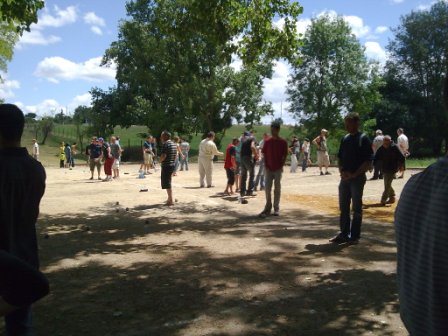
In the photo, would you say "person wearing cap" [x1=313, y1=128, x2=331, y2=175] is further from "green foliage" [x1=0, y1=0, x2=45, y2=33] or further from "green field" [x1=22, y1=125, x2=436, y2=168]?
"green field" [x1=22, y1=125, x2=436, y2=168]

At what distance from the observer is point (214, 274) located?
5703 mm

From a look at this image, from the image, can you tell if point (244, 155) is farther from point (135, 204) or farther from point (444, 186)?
point (444, 186)

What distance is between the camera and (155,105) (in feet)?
144

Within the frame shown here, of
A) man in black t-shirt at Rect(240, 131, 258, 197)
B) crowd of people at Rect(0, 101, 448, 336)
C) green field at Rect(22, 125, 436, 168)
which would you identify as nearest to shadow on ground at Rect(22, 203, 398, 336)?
crowd of people at Rect(0, 101, 448, 336)

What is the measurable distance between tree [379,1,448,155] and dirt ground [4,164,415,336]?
38.2 metres

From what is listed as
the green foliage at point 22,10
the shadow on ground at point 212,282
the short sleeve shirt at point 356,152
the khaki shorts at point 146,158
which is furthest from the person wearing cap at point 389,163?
the khaki shorts at point 146,158

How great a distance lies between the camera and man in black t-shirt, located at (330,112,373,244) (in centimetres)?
691

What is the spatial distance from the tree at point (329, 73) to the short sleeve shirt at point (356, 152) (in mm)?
45050

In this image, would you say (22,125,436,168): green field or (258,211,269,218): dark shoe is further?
(22,125,436,168): green field

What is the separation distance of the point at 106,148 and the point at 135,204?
7.91 metres

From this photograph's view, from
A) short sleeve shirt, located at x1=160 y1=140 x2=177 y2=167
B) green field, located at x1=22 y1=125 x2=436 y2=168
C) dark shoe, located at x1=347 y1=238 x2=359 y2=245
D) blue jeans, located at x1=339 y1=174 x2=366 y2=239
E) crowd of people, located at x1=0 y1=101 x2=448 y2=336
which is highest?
green field, located at x1=22 y1=125 x2=436 y2=168

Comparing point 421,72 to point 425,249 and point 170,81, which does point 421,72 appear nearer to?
point 170,81

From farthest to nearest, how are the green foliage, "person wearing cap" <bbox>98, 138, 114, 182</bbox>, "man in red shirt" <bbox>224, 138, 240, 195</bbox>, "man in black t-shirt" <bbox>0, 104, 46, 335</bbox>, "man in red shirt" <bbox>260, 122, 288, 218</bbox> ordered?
"person wearing cap" <bbox>98, 138, 114, 182</bbox> < "man in red shirt" <bbox>224, 138, 240, 195</bbox> < "man in red shirt" <bbox>260, 122, 288, 218</bbox> < the green foliage < "man in black t-shirt" <bbox>0, 104, 46, 335</bbox>

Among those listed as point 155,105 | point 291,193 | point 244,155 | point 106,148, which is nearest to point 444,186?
point 244,155
